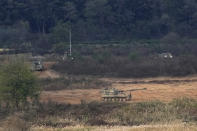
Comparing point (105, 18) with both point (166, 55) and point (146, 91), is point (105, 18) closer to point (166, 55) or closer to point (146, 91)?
point (166, 55)

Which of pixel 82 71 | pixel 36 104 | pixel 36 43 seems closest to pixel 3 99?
pixel 36 104

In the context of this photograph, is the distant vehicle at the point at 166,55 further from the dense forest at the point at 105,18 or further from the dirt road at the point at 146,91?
the dirt road at the point at 146,91

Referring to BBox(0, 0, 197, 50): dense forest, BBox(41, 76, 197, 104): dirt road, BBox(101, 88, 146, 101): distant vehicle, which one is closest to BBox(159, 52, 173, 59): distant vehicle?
BBox(0, 0, 197, 50): dense forest

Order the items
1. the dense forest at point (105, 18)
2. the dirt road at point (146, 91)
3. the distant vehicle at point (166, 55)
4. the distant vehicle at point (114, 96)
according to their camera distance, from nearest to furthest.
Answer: the distant vehicle at point (114, 96) → the dirt road at point (146, 91) → the distant vehicle at point (166, 55) → the dense forest at point (105, 18)

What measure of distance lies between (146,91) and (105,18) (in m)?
35.5

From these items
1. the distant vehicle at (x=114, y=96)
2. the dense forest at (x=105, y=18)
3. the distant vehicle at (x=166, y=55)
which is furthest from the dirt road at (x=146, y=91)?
the dense forest at (x=105, y=18)

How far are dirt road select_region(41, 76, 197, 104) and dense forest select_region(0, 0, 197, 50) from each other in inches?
927

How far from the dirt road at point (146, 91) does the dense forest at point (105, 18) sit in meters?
23.6

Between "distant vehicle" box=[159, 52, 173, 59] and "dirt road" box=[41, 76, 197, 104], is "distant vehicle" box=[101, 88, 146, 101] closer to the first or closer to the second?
"dirt road" box=[41, 76, 197, 104]

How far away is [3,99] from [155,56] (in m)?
30.8

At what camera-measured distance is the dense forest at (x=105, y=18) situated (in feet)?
241

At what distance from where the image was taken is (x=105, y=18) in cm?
7594

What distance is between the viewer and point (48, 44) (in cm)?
6775

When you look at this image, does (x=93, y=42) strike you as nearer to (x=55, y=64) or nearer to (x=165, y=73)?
(x=55, y=64)
